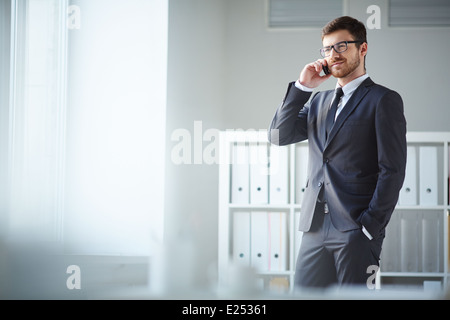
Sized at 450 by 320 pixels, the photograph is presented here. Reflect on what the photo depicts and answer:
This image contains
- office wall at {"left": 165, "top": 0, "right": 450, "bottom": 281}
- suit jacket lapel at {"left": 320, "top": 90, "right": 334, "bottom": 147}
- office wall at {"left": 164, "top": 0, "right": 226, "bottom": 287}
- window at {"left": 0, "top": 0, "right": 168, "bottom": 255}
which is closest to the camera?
window at {"left": 0, "top": 0, "right": 168, "bottom": 255}

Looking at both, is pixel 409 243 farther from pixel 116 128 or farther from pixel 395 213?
pixel 116 128

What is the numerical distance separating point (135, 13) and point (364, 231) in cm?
76

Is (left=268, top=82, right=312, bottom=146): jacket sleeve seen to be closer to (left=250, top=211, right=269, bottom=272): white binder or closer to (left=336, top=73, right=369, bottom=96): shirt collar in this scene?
(left=336, top=73, right=369, bottom=96): shirt collar

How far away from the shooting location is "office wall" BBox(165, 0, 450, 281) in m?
1.68

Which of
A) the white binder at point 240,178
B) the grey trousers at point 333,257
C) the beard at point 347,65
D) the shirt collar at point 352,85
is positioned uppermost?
the beard at point 347,65

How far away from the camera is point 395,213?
2443 mm

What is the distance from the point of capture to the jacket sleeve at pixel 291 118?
131 centimetres

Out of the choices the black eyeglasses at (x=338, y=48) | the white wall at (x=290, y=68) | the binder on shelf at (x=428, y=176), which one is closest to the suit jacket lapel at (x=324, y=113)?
the black eyeglasses at (x=338, y=48)

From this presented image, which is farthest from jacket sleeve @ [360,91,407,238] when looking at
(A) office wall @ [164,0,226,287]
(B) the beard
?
(A) office wall @ [164,0,226,287]

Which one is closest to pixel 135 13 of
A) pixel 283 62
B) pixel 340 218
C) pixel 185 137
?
pixel 185 137

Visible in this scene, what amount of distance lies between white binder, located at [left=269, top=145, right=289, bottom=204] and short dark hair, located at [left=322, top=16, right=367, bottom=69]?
1.24m

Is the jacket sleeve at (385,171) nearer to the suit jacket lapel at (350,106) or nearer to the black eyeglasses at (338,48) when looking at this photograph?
the suit jacket lapel at (350,106)

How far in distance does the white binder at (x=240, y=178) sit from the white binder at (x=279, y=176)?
11 centimetres

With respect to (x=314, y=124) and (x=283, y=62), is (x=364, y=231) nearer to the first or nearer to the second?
(x=314, y=124)
